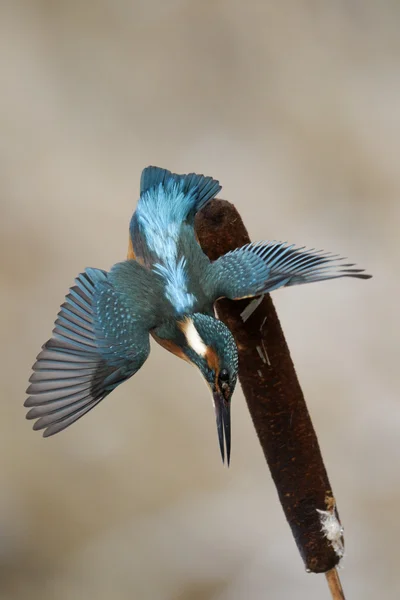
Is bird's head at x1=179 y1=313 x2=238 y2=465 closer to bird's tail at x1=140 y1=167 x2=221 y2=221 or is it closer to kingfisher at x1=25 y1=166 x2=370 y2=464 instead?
kingfisher at x1=25 y1=166 x2=370 y2=464

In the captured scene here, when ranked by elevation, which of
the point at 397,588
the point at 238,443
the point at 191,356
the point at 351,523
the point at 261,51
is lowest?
the point at 397,588

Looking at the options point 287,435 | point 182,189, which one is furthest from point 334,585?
point 182,189

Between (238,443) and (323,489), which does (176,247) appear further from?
(238,443)

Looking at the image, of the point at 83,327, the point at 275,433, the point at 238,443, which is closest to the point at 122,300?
the point at 83,327

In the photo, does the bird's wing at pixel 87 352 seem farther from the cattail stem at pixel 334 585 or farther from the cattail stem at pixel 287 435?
the cattail stem at pixel 334 585

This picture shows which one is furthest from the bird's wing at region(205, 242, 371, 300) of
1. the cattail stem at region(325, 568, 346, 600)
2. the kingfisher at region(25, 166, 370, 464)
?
the cattail stem at region(325, 568, 346, 600)

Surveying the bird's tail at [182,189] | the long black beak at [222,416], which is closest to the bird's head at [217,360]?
the long black beak at [222,416]
